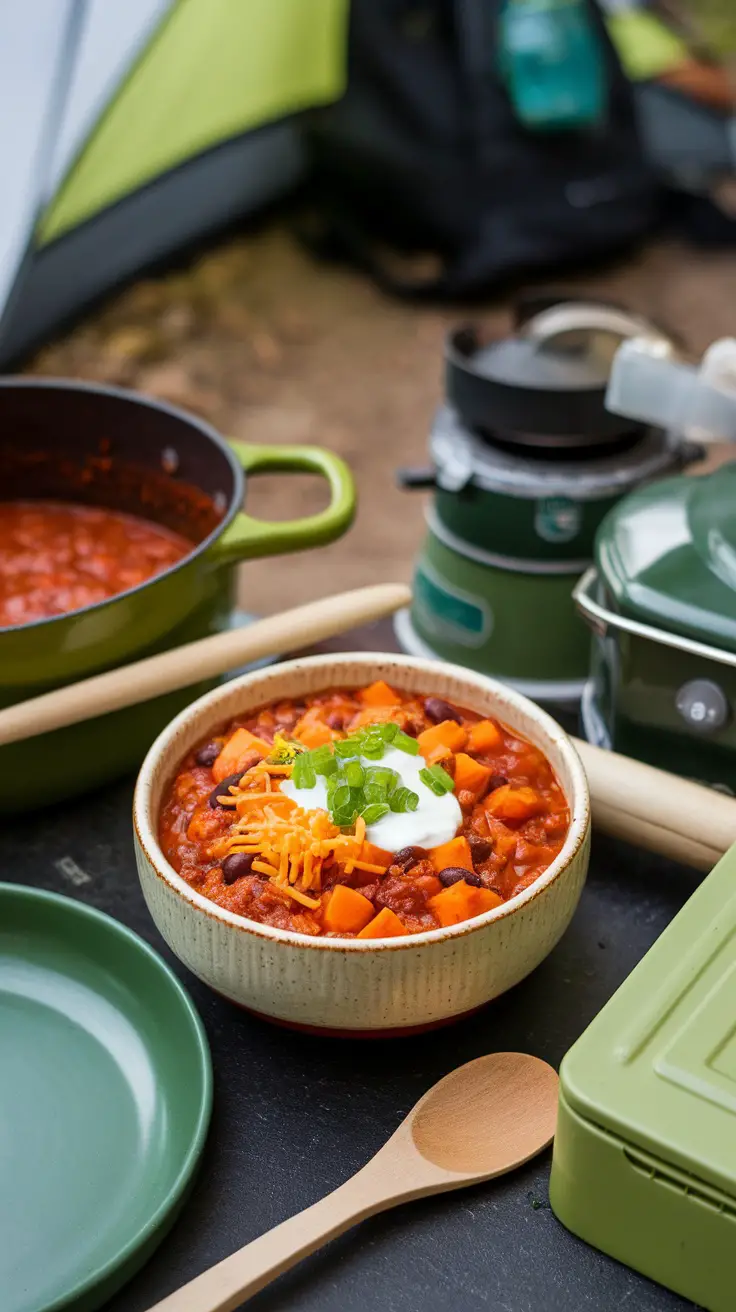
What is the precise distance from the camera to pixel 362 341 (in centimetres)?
477

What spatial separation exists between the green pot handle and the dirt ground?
207 cm

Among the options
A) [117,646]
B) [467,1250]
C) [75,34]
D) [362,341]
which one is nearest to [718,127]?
[362,341]

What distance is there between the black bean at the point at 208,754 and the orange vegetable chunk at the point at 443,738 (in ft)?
0.59

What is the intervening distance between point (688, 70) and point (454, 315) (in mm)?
1502

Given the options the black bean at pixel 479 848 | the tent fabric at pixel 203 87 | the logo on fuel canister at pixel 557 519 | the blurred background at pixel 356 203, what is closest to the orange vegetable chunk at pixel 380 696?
the black bean at pixel 479 848

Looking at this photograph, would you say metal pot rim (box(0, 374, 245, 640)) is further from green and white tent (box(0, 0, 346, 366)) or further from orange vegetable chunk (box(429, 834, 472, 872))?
green and white tent (box(0, 0, 346, 366))

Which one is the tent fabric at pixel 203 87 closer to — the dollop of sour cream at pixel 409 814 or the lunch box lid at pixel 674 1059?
the dollop of sour cream at pixel 409 814

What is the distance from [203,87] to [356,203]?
2.71 ft

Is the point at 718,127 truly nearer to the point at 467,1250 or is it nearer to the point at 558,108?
the point at 558,108

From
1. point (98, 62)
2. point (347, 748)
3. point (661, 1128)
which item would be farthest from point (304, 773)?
point (98, 62)

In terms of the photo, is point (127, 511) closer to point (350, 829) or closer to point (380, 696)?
point (380, 696)

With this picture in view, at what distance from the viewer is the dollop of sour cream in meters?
1.05

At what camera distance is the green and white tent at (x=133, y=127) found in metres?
3.48

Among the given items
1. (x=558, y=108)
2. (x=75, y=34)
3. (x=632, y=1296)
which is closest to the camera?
(x=632, y=1296)
